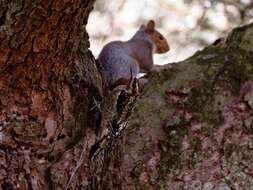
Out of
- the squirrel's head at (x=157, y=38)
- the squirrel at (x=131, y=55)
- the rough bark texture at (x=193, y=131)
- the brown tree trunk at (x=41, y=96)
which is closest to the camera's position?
the brown tree trunk at (x=41, y=96)

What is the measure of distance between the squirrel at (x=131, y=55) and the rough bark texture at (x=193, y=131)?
0.13 meters

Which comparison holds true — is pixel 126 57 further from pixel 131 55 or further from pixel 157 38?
pixel 157 38

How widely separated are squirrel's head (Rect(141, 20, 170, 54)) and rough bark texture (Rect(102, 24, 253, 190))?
2.10 m

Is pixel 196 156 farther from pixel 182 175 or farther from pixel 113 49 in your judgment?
pixel 113 49

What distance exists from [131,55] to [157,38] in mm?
788

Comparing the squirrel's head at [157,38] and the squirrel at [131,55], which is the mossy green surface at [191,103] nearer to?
the squirrel at [131,55]

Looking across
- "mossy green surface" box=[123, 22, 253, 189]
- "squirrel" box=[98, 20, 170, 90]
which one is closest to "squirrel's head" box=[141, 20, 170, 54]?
"squirrel" box=[98, 20, 170, 90]

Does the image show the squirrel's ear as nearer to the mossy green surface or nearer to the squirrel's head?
the squirrel's head

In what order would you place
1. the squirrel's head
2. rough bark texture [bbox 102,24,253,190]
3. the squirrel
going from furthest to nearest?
the squirrel's head
the squirrel
rough bark texture [bbox 102,24,253,190]

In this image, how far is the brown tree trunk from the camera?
53.9 inches

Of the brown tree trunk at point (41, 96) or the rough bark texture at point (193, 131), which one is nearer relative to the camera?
the brown tree trunk at point (41, 96)

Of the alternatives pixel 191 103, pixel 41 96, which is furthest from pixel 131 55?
pixel 41 96

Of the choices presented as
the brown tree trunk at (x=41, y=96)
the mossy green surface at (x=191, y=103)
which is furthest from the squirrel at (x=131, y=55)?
the brown tree trunk at (x=41, y=96)

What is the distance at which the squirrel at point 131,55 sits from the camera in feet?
7.75
